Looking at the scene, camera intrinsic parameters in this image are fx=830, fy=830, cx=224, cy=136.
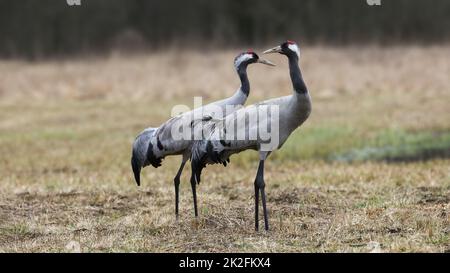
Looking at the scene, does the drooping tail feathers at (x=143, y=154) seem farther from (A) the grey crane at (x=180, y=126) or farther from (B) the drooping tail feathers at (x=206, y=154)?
(B) the drooping tail feathers at (x=206, y=154)

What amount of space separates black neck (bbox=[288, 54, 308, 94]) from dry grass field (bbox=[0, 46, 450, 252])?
42.8 inches

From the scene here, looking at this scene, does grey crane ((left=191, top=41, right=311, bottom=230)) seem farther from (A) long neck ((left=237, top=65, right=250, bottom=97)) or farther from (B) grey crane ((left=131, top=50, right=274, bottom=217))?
(A) long neck ((left=237, top=65, right=250, bottom=97))

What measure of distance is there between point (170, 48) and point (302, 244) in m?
19.5

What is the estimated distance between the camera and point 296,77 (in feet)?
20.0

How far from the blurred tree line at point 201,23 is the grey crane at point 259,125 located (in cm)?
1802

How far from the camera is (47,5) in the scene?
25641 mm

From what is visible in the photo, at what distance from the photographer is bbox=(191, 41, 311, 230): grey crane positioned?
6.12 m

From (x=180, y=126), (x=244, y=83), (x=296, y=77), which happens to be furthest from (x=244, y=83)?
(x=296, y=77)

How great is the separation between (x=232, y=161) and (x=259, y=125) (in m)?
4.93

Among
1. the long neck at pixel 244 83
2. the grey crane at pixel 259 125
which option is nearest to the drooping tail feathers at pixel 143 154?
the grey crane at pixel 259 125

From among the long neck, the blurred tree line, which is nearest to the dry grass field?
the blurred tree line

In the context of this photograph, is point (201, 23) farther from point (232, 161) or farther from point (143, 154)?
point (143, 154)

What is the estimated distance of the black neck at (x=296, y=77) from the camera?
6074 millimetres

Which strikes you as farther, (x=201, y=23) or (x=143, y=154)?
(x=201, y=23)
